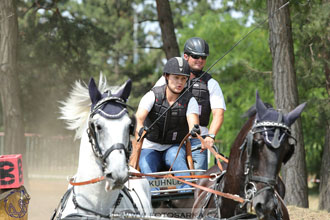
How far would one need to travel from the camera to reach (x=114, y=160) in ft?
14.5

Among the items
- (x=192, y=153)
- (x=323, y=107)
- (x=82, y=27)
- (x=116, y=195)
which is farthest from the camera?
(x=82, y=27)

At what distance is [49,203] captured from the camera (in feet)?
55.6

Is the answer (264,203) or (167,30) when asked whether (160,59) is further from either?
(264,203)

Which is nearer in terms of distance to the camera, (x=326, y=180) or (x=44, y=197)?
(x=326, y=180)

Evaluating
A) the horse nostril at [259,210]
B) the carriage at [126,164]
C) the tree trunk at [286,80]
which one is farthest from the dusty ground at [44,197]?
the horse nostril at [259,210]

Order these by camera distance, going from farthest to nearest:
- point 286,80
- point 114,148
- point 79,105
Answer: point 286,80 < point 79,105 < point 114,148

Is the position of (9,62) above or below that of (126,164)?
above

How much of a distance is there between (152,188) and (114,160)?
263 centimetres

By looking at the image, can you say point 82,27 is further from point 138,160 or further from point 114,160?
point 114,160

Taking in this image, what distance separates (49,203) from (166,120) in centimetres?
1096

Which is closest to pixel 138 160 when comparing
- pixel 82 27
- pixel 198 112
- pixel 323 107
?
pixel 198 112

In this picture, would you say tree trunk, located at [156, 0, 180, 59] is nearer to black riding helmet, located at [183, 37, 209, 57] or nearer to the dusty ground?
the dusty ground

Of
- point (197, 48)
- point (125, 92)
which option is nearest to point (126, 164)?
point (125, 92)

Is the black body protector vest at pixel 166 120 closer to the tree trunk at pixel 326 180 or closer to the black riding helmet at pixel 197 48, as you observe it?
the black riding helmet at pixel 197 48
